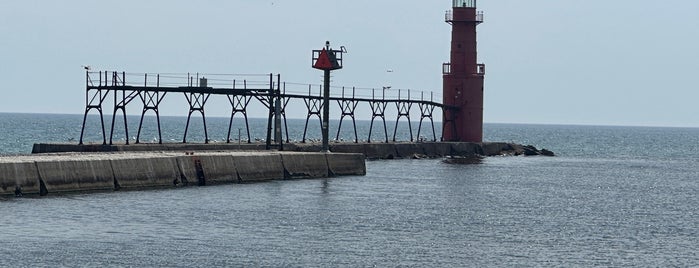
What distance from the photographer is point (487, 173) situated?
70.6 m

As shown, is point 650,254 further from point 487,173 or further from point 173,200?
point 487,173

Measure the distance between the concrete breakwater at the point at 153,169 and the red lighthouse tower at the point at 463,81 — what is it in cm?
2419

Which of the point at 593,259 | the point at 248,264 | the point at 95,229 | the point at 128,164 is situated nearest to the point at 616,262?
the point at 593,259

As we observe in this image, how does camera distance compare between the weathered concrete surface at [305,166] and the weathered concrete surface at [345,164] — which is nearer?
the weathered concrete surface at [305,166]

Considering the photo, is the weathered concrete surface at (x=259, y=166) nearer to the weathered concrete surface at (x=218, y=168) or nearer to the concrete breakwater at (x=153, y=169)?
the concrete breakwater at (x=153, y=169)

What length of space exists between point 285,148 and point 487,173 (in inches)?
444

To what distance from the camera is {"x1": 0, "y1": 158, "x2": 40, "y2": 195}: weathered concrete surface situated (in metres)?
42.3

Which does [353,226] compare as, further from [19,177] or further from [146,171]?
[146,171]

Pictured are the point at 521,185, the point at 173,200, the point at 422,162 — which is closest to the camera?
the point at 173,200

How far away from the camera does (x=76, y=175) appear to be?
45406 millimetres

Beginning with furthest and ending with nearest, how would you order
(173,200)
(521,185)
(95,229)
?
(521,185) < (173,200) < (95,229)

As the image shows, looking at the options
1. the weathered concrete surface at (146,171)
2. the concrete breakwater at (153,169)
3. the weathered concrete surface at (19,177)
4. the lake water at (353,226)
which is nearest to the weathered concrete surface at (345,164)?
the concrete breakwater at (153,169)

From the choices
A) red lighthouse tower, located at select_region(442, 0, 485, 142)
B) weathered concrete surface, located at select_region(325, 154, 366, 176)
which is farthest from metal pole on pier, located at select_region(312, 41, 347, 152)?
red lighthouse tower, located at select_region(442, 0, 485, 142)

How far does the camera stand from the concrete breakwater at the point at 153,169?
43.5m
